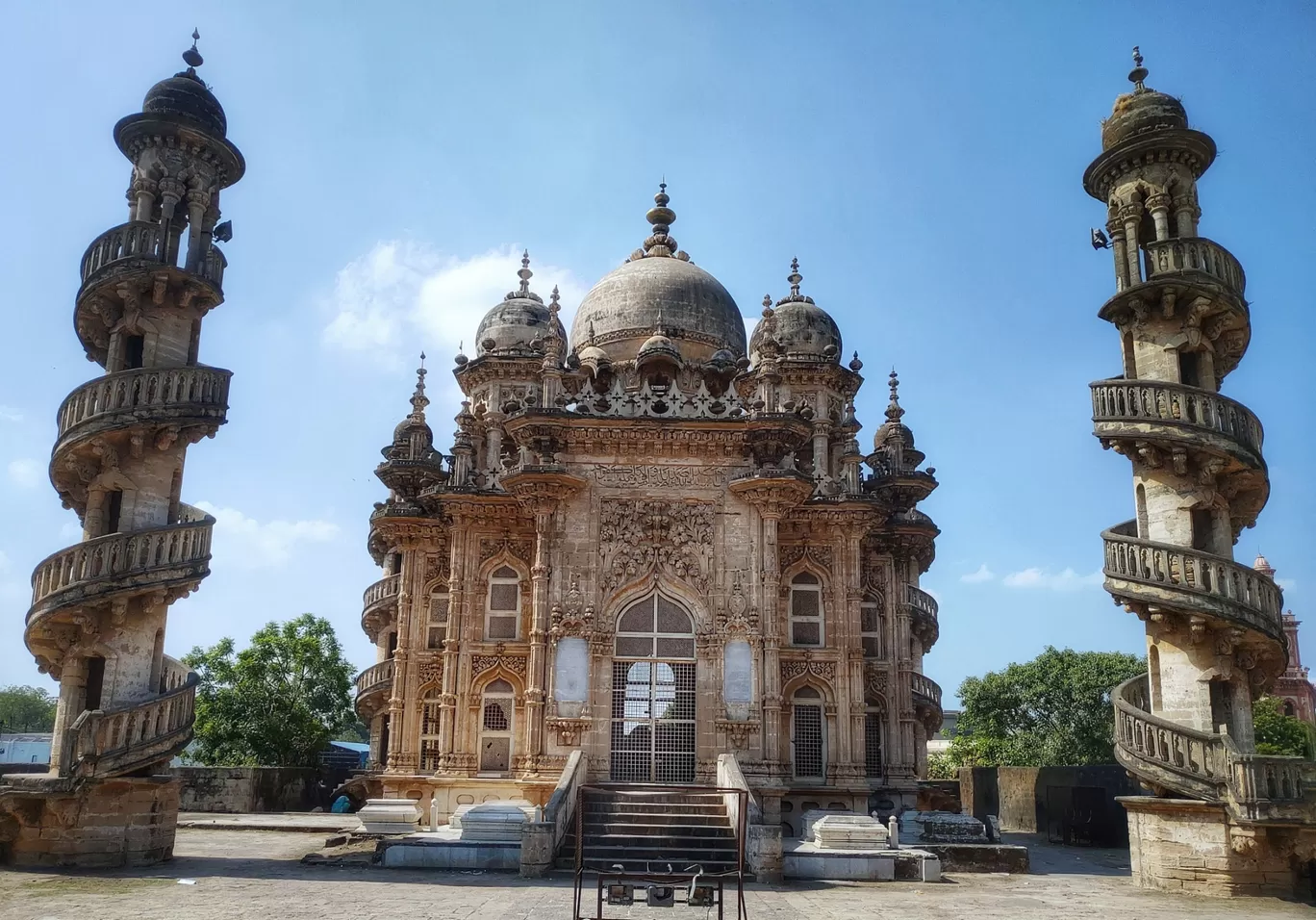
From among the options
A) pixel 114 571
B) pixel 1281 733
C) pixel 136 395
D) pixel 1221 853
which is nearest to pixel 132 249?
pixel 136 395

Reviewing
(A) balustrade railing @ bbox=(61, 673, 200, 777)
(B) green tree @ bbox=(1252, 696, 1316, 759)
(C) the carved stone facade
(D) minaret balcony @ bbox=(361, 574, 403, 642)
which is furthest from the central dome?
(B) green tree @ bbox=(1252, 696, 1316, 759)

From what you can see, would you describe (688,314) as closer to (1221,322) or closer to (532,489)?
(532,489)

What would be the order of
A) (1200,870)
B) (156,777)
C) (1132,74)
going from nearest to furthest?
(1200,870), (156,777), (1132,74)

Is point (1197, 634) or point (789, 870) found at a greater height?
point (1197, 634)

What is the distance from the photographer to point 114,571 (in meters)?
18.6

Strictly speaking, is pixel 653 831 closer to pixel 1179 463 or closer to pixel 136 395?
pixel 1179 463

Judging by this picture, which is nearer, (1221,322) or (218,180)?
(1221,322)

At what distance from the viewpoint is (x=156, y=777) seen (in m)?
18.6

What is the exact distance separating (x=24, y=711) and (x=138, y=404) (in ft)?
298

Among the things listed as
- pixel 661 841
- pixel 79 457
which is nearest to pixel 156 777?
pixel 79 457

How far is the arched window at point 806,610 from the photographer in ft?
83.4

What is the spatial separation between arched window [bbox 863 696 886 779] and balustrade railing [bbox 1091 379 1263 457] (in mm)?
11834

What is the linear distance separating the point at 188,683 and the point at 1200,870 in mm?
17224

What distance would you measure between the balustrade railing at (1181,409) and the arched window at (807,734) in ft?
31.4
